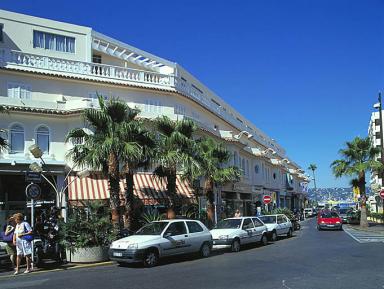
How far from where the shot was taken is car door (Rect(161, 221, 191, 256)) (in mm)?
16938

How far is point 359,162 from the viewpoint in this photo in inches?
1649

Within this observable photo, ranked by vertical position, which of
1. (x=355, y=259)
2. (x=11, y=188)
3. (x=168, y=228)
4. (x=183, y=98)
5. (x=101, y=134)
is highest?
(x=183, y=98)

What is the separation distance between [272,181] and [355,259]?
4654 cm

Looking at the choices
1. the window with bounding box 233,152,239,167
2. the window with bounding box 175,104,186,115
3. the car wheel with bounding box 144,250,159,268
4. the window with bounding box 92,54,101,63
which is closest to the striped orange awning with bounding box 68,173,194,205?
the window with bounding box 175,104,186,115

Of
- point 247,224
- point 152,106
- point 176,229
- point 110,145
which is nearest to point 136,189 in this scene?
point 152,106

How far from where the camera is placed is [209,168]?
26500mm

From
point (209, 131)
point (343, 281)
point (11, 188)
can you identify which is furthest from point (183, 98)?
point (343, 281)

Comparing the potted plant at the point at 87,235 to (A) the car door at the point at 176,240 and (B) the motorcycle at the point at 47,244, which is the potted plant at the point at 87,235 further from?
(A) the car door at the point at 176,240

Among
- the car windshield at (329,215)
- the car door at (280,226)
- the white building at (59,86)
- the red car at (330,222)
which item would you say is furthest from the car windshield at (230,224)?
the car windshield at (329,215)

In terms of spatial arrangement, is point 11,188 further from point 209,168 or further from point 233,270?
point 233,270

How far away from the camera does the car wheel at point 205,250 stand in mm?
18855

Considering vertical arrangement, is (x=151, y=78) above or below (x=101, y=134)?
above

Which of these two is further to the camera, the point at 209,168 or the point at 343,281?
the point at 209,168

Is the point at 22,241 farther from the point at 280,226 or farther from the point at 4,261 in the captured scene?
the point at 280,226
